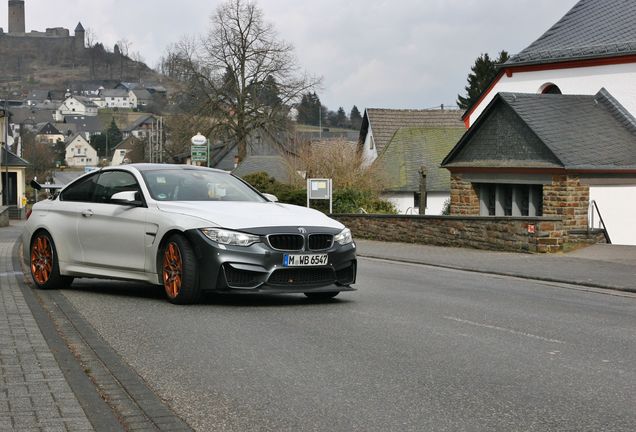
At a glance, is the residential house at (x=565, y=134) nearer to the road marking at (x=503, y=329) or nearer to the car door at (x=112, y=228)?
the car door at (x=112, y=228)

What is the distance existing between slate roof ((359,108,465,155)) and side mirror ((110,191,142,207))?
177 feet

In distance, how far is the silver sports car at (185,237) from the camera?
35.0 feet

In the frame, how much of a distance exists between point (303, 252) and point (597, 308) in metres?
3.84

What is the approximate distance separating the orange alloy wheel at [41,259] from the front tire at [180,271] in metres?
2.32

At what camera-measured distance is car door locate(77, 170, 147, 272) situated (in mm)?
11627

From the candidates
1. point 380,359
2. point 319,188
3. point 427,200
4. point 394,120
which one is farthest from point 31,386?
point 394,120

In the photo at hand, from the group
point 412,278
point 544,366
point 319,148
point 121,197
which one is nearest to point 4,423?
point 544,366

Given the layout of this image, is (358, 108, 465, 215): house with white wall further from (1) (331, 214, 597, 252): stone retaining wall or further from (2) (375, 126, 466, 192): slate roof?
(1) (331, 214, 597, 252): stone retaining wall

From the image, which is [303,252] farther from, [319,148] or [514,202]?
[319,148]

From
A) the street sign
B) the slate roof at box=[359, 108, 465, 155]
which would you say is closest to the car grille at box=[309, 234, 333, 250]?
the street sign

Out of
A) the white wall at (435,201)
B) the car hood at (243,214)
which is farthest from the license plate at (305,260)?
the white wall at (435,201)

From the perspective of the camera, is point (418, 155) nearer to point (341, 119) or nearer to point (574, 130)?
point (574, 130)

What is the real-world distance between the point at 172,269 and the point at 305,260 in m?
1.46

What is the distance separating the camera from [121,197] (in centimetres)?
1179
